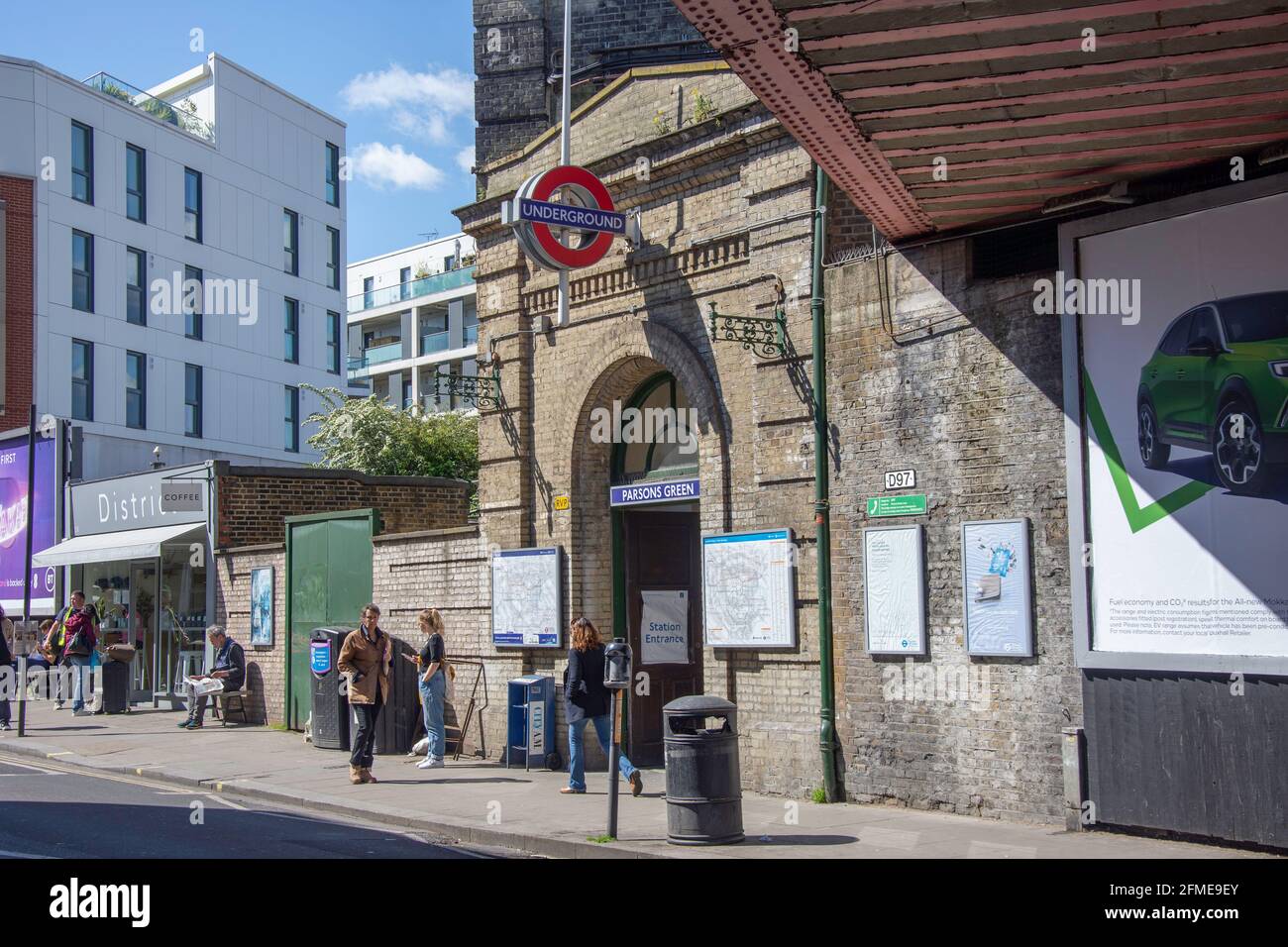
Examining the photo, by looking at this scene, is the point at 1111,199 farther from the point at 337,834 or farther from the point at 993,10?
the point at 337,834

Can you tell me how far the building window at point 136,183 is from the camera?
124ft

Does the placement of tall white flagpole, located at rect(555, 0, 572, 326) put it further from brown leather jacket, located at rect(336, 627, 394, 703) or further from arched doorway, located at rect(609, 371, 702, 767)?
brown leather jacket, located at rect(336, 627, 394, 703)

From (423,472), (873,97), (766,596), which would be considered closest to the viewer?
(873,97)

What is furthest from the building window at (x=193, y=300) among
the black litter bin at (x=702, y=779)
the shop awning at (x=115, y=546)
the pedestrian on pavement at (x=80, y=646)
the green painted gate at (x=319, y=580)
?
the black litter bin at (x=702, y=779)

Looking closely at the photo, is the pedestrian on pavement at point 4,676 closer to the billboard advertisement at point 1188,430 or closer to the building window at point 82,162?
the billboard advertisement at point 1188,430

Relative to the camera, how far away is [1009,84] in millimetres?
8133

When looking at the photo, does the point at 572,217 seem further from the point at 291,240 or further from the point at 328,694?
the point at 291,240

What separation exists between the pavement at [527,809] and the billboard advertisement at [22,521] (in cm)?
1099

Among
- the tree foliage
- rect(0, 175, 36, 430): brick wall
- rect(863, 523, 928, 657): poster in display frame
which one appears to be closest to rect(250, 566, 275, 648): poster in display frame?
rect(863, 523, 928, 657): poster in display frame

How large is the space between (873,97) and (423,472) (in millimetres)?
25830

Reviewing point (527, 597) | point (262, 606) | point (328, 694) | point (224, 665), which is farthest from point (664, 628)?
point (224, 665)

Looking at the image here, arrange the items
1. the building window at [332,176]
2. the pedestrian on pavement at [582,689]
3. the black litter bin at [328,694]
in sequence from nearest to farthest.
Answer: the pedestrian on pavement at [582,689] → the black litter bin at [328,694] → the building window at [332,176]

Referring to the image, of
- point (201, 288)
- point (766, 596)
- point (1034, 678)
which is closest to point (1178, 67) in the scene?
point (1034, 678)

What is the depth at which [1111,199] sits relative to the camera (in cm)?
993
